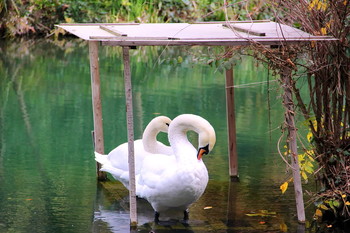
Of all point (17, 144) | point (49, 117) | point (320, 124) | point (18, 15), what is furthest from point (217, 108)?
point (18, 15)

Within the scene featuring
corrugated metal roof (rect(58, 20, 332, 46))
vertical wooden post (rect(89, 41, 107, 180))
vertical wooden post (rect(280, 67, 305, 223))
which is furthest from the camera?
vertical wooden post (rect(89, 41, 107, 180))

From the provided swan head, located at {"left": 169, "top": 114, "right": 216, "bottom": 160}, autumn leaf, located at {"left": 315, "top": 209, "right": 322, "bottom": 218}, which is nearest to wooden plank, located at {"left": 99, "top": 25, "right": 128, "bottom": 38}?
swan head, located at {"left": 169, "top": 114, "right": 216, "bottom": 160}

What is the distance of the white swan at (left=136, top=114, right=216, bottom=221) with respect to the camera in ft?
20.7

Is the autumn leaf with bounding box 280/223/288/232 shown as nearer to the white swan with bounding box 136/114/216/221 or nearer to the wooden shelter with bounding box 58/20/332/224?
the wooden shelter with bounding box 58/20/332/224

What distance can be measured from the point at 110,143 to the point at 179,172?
3.74m

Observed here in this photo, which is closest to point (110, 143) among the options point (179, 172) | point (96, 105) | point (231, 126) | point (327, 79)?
point (96, 105)

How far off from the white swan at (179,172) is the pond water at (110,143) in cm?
26

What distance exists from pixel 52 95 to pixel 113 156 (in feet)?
19.8

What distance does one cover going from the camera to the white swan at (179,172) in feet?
20.7

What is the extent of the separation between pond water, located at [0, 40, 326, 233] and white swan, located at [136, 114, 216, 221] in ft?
0.86

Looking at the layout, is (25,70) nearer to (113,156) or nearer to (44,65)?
(44,65)

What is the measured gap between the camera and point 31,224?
255 inches

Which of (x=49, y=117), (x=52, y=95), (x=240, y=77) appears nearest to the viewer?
(x=49, y=117)

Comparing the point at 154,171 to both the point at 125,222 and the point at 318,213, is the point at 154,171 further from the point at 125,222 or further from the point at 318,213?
the point at 318,213
